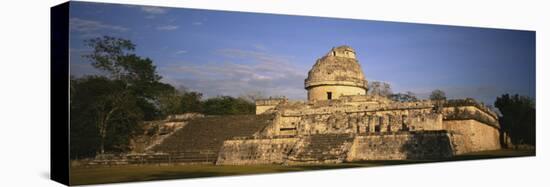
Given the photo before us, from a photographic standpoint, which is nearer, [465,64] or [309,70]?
[309,70]

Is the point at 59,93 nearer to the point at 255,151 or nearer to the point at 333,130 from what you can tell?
the point at 255,151

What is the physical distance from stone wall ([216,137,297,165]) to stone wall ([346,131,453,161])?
1.74 metres

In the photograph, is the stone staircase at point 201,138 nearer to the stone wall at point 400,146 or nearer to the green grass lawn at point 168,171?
the green grass lawn at point 168,171

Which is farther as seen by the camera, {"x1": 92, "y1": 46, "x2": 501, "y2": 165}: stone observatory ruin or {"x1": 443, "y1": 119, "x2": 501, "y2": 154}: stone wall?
{"x1": 443, "y1": 119, "x2": 501, "y2": 154}: stone wall

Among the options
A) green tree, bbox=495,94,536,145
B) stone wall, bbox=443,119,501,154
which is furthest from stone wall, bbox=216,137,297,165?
green tree, bbox=495,94,536,145

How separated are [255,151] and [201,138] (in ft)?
5.64

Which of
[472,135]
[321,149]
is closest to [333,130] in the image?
[321,149]

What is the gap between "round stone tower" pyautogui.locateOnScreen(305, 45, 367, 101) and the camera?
2023 cm

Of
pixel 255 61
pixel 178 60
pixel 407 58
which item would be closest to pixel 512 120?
pixel 407 58

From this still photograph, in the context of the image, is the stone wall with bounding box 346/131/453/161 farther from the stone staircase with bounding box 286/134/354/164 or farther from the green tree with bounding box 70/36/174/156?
the green tree with bounding box 70/36/174/156

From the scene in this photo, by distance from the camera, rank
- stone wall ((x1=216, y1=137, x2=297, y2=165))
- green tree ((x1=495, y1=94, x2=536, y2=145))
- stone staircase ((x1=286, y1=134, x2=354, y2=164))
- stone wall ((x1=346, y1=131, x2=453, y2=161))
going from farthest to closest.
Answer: green tree ((x1=495, y1=94, x2=536, y2=145)) → stone wall ((x1=346, y1=131, x2=453, y2=161)) → stone staircase ((x1=286, y1=134, x2=354, y2=164)) → stone wall ((x1=216, y1=137, x2=297, y2=165))

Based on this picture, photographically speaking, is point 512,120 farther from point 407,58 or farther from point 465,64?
point 407,58

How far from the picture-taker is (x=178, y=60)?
1742cm

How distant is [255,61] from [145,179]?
13.1ft
